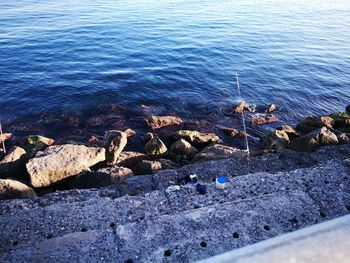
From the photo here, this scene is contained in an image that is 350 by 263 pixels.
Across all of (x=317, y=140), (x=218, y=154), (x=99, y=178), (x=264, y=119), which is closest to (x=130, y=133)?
(x=218, y=154)

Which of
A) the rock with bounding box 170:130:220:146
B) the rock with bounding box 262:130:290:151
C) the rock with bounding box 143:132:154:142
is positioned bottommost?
the rock with bounding box 143:132:154:142

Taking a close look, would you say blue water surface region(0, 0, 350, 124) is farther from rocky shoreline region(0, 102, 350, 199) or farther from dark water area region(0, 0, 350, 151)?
rocky shoreline region(0, 102, 350, 199)

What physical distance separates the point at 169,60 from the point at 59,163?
53.0ft

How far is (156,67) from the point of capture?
71.3 ft

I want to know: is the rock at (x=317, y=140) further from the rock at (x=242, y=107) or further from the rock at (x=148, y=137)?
the rock at (x=242, y=107)

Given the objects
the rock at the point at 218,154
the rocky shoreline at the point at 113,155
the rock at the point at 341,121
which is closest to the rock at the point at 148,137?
the rocky shoreline at the point at 113,155

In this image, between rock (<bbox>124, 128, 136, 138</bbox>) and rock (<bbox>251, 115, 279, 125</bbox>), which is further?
rock (<bbox>251, 115, 279, 125</bbox>)

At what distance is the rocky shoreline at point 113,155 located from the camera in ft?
24.8

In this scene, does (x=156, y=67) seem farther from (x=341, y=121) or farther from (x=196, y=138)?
(x=341, y=121)

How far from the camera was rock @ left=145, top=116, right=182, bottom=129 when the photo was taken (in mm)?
13805

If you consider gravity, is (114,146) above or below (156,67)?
above

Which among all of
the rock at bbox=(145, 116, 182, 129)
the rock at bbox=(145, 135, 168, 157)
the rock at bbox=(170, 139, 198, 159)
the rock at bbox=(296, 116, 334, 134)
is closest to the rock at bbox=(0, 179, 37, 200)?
the rock at bbox=(145, 135, 168, 157)

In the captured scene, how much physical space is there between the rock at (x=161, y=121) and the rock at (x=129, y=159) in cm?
329

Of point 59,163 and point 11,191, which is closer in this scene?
point 11,191
